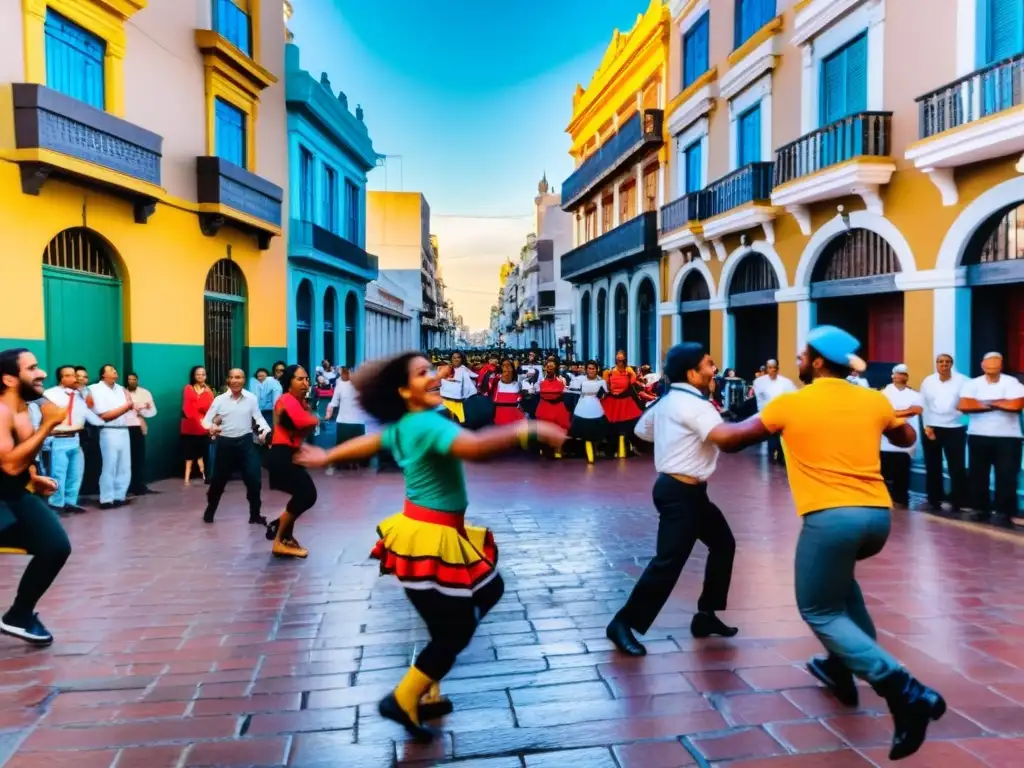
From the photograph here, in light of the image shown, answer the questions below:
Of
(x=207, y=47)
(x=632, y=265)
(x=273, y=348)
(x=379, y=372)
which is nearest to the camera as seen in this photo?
(x=379, y=372)

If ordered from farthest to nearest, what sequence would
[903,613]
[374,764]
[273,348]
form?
[273,348] → [903,613] → [374,764]

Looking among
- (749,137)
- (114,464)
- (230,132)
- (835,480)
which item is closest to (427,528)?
(835,480)

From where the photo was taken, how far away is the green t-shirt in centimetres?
345

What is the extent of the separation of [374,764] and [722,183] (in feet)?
51.9

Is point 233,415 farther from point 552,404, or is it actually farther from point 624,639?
point 552,404

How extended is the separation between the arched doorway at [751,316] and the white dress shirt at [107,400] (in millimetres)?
12061

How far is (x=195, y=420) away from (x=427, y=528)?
8969 millimetres

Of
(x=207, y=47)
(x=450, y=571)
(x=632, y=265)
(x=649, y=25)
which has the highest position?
(x=649, y=25)

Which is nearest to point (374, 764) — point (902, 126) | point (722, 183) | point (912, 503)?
point (912, 503)

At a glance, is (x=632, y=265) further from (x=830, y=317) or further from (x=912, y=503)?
(x=912, y=503)

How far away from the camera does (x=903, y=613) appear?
5.20m

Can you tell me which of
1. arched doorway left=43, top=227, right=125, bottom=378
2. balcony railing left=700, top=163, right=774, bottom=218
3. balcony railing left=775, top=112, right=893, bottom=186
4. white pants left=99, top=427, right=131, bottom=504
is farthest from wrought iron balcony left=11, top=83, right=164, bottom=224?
balcony railing left=700, top=163, right=774, bottom=218

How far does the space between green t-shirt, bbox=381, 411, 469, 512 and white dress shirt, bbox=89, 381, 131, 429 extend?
7.16m

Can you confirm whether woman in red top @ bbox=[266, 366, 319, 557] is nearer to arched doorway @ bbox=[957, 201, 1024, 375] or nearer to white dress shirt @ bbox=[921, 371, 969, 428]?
white dress shirt @ bbox=[921, 371, 969, 428]
